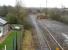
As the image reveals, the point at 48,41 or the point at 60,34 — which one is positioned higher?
the point at 48,41

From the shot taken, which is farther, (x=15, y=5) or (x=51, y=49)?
(x=15, y=5)

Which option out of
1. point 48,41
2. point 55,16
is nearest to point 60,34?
point 48,41

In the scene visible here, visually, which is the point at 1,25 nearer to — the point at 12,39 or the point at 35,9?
the point at 12,39

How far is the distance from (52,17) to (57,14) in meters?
1.03

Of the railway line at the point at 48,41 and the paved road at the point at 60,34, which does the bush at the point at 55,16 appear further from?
the railway line at the point at 48,41

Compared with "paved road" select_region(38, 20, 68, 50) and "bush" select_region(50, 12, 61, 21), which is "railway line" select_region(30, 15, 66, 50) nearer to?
"paved road" select_region(38, 20, 68, 50)

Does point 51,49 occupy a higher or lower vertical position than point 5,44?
lower

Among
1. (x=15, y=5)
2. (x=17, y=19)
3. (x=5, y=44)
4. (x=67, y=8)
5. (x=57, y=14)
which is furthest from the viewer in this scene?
(x=67, y=8)

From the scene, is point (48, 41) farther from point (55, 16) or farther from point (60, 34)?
point (55, 16)

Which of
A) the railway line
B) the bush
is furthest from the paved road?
the bush

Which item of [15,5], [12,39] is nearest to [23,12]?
[15,5]

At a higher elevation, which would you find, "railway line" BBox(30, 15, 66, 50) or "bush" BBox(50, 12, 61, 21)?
"railway line" BBox(30, 15, 66, 50)

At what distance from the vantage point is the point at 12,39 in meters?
9.63

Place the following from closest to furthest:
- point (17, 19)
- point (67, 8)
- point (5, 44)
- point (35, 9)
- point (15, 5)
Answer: point (5, 44), point (17, 19), point (15, 5), point (67, 8), point (35, 9)
